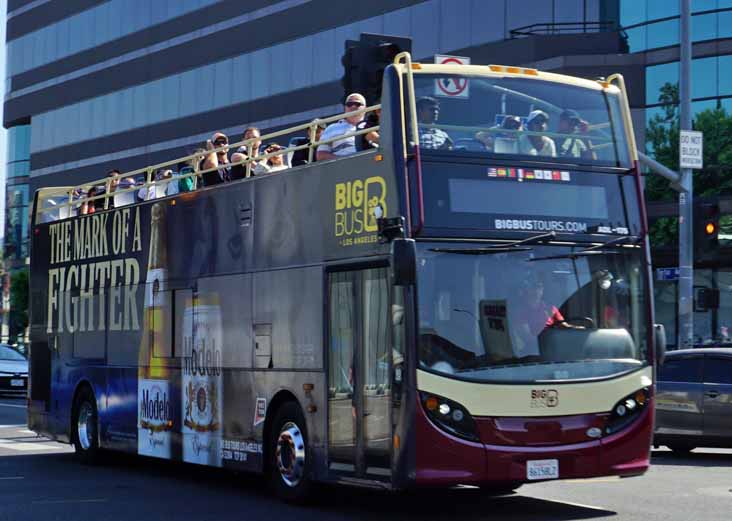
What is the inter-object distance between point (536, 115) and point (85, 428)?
8.55 meters

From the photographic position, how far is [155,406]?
15.7 meters

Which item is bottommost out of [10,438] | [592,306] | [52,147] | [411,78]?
[10,438]

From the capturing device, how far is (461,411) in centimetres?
1073

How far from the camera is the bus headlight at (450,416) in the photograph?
420 inches

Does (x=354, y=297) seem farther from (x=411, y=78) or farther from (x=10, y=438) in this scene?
(x=10, y=438)

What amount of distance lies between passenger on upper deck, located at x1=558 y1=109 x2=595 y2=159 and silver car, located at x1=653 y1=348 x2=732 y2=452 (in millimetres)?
7006

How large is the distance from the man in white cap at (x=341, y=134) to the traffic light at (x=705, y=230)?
10579mm

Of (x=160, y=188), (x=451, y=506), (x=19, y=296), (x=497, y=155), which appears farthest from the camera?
(x=19, y=296)

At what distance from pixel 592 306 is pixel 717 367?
7.34 meters

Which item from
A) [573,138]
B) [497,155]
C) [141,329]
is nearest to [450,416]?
[497,155]

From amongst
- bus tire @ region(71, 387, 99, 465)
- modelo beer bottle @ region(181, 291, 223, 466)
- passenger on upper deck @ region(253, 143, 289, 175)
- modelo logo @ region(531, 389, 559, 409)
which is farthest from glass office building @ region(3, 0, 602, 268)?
modelo logo @ region(531, 389, 559, 409)

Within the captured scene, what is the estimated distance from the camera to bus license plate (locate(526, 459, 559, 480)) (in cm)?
1080

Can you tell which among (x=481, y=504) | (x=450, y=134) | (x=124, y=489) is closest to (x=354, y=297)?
(x=450, y=134)

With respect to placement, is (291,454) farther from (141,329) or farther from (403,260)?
(141,329)
